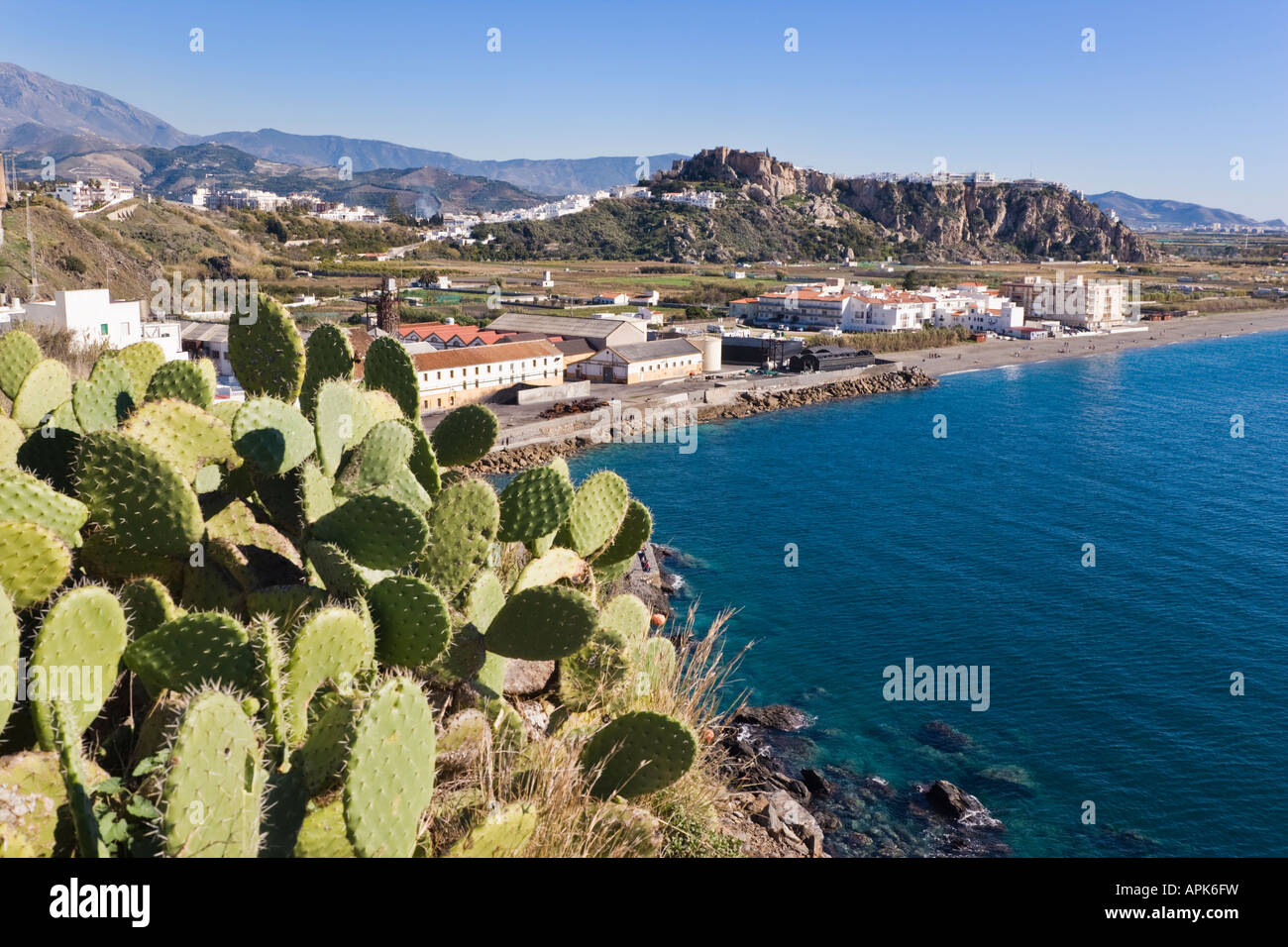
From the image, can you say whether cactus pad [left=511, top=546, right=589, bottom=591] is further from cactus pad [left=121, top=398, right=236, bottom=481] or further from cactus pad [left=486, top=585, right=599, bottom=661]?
cactus pad [left=121, top=398, right=236, bottom=481]

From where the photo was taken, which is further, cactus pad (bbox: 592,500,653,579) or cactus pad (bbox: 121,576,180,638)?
cactus pad (bbox: 592,500,653,579)

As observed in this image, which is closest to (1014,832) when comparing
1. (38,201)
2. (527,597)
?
(527,597)

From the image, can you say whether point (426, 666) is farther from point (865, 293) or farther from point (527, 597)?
point (865, 293)

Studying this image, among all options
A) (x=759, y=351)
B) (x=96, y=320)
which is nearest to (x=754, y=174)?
(x=759, y=351)

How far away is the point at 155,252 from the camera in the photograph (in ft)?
194

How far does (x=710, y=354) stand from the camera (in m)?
46.0

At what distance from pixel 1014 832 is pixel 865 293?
57.6 m

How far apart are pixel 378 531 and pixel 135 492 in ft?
3.45

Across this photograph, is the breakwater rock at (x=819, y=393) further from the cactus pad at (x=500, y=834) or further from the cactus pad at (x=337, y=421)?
the cactus pad at (x=500, y=834)

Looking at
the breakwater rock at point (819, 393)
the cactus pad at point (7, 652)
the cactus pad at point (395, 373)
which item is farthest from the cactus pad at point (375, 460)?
the breakwater rock at point (819, 393)

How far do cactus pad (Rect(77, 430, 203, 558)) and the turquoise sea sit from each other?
10.7 meters

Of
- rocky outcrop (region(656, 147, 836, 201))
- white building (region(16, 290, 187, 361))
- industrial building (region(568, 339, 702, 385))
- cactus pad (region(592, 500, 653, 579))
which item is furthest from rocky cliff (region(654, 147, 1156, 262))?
cactus pad (region(592, 500, 653, 579))

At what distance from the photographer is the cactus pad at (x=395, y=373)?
646 centimetres

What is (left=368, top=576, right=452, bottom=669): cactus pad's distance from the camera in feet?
14.5
